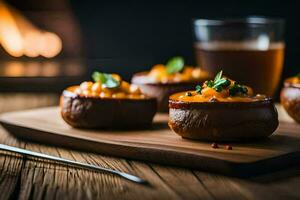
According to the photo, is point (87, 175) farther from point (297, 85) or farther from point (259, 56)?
point (259, 56)

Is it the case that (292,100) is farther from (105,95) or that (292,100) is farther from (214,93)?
(105,95)

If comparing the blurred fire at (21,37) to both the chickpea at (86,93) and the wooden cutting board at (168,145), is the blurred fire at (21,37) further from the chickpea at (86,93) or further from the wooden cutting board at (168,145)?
the chickpea at (86,93)

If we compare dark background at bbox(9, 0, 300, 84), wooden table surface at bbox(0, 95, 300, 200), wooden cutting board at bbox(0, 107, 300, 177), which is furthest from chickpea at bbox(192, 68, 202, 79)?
dark background at bbox(9, 0, 300, 84)

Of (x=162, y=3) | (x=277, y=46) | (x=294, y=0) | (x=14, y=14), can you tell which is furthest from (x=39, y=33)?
(x=277, y=46)

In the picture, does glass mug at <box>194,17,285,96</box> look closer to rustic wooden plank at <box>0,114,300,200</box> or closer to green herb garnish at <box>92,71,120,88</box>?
green herb garnish at <box>92,71,120,88</box>

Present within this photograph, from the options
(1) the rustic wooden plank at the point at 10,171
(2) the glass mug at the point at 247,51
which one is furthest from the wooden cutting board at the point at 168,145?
(2) the glass mug at the point at 247,51

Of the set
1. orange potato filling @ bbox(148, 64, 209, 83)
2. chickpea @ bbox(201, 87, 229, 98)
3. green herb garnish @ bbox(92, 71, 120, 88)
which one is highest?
chickpea @ bbox(201, 87, 229, 98)
